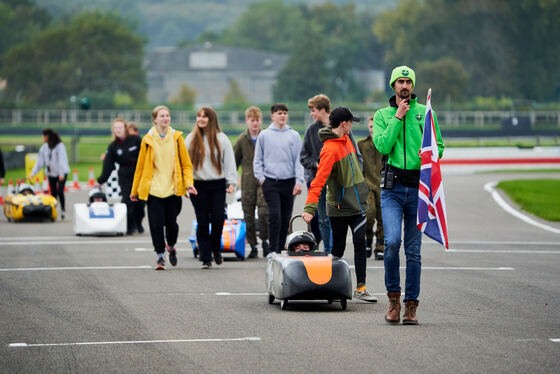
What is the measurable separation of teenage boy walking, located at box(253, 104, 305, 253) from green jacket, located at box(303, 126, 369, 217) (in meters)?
3.23

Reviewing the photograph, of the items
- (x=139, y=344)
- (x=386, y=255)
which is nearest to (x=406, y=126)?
(x=386, y=255)

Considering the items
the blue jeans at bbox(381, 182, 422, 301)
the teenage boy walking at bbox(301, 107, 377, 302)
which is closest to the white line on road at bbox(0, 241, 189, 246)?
the teenage boy walking at bbox(301, 107, 377, 302)

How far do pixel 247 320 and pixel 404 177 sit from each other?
1.73 meters

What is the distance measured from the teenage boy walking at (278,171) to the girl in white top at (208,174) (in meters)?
0.48

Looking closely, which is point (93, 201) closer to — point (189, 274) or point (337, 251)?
point (189, 274)

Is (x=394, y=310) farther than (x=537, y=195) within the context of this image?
No

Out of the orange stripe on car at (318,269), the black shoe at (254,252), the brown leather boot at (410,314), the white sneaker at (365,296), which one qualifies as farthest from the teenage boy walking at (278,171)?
the brown leather boot at (410,314)

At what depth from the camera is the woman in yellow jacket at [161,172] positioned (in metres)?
13.0

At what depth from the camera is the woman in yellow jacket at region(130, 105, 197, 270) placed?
13016mm

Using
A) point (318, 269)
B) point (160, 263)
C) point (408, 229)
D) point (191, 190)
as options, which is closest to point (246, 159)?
point (191, 190)

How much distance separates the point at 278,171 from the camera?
13766 mm

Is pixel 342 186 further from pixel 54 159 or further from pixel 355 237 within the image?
pixel 54 159

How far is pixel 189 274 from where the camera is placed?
12891 mm

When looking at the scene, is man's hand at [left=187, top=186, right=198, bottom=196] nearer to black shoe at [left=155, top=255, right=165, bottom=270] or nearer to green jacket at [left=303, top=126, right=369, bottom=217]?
black shoe at [left=155, top=255, right=165, bottom=270]
